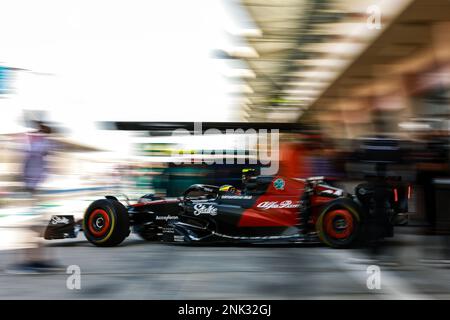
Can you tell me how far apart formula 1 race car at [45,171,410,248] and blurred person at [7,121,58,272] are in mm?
1861

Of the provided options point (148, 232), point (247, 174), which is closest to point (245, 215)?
point (247, 174)

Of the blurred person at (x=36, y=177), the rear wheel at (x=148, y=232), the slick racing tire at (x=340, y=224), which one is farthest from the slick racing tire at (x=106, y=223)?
the slick racing tire at (x=340, y=224)

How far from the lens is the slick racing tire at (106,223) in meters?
8.01

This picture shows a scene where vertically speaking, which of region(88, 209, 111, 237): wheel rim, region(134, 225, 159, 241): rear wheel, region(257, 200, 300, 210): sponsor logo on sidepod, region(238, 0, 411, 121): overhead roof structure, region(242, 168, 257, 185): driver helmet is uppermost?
region(238, 0, 411, 121): overhead roof structure

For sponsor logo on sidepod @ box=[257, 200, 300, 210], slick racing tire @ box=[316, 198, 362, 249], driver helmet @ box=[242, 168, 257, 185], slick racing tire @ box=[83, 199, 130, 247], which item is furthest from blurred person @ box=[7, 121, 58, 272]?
slick racing tire @ box=[316, 198, 362, 249]

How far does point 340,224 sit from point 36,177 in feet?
12.0

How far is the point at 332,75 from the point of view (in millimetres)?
19781

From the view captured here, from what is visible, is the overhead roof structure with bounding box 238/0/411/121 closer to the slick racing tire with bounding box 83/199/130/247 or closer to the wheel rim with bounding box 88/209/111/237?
the slick racing tire with bounding box 83/199/130/247

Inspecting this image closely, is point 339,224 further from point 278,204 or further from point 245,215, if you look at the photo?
point 245,215

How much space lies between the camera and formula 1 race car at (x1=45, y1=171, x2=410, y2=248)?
7613mm

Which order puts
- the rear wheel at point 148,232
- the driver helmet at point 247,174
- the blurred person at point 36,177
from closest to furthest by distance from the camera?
1. the blurred person at point 36,177
2. the driver helmet at point 247,174
3. the rear wheel at point 148,232

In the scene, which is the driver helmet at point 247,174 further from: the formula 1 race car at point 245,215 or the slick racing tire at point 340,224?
the slick racing tire at point 340,224

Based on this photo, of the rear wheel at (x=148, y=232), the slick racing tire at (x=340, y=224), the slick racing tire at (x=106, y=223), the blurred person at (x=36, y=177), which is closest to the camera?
the blurred person at (x=36, y=177)

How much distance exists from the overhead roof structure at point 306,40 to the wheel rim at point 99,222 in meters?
5.22
